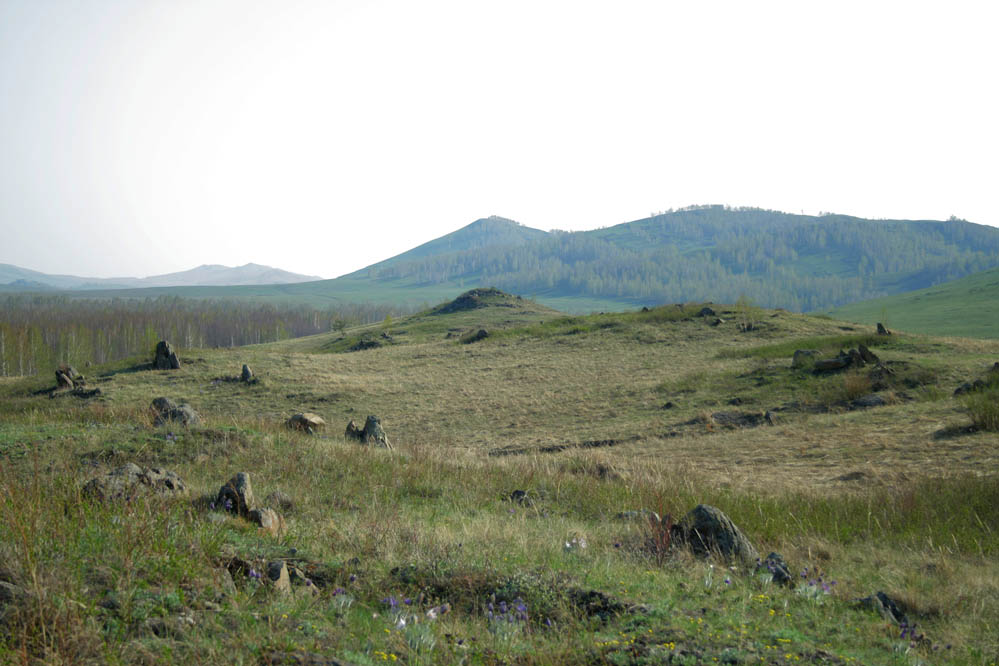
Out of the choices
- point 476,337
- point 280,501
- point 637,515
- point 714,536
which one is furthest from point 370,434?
point 476,337

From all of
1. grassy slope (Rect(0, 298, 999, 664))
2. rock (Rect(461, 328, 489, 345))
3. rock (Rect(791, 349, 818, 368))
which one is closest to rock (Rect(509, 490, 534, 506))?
grassy slope (Rect(0, 298, 999, 664))

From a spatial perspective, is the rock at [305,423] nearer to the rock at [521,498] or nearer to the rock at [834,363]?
the rock at [521,498]

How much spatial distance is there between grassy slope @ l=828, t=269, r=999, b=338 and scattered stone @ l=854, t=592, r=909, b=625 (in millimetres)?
54072

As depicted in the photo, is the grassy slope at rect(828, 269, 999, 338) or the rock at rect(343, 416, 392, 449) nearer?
the rock at rect(343, 416, 392, 449)

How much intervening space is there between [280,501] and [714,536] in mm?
5143

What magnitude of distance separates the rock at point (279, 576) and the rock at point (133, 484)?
204cm

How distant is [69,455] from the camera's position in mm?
9195

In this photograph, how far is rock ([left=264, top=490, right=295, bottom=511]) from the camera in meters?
7.29

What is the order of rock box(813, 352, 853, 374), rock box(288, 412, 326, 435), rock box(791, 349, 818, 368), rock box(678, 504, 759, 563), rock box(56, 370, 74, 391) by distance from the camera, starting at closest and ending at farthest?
1. rock box(678, 504, 759, 563)
2. rock box(288, 412, 326, 435)
3. rock box(813, 352, 853, 374)
4. rock box(791, 349, 818, 368)
5. rock box(56, 370, 74, 391)

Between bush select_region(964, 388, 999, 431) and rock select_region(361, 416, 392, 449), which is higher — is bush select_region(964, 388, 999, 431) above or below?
above

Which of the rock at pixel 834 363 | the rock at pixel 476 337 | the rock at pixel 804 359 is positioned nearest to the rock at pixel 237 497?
the rock at pixel 834 363

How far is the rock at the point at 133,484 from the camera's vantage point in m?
6.09

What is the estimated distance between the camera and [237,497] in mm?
6707

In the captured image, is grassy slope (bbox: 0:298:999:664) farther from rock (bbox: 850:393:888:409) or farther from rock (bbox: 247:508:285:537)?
rock (bbox: 850:393:888:409)
